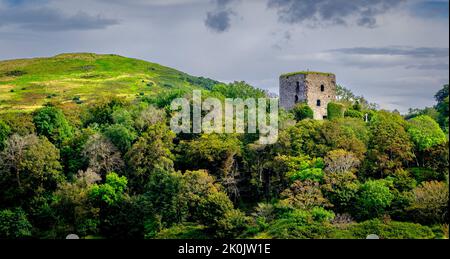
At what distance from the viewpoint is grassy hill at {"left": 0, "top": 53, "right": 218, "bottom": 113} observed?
9038 cm

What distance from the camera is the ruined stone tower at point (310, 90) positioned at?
6088 centimetres

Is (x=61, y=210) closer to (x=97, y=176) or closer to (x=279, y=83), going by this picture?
(x=97, y=176)

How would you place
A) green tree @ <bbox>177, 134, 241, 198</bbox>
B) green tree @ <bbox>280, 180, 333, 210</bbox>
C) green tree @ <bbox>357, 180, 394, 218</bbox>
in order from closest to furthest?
green tree @ <bbox>357, 180, 394, 218</bbox>
green tree @ <bbox>280, 180, 333, 210</bbox>
green tree @ <bbox>177, 134, 241, 198</bbox>

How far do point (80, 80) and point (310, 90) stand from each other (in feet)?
171

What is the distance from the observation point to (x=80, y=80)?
105m

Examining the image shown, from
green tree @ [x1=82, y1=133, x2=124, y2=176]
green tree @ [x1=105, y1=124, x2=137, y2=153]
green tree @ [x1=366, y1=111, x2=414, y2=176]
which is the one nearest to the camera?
green tree @ [x1=366, y1=111, x2=414, y2=176]

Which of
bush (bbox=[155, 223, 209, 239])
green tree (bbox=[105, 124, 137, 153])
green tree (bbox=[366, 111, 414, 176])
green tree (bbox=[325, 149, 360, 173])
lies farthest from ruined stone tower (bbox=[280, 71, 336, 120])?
bush (bbox=[155, 223, 209, 239])

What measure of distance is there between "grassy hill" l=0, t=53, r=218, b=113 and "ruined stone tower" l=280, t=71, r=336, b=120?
30107mm

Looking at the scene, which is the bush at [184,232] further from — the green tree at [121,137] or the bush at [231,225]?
the green tree at [121,137]

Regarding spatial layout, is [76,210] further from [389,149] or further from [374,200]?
[389,149]

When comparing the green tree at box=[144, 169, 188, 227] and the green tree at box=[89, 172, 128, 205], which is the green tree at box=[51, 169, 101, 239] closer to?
the green tree at box=[89, 172, 128, 205]

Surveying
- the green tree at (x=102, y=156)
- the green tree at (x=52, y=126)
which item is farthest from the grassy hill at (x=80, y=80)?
the green tree at (x=102, y=156)

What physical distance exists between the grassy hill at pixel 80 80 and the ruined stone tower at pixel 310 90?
30107mm
